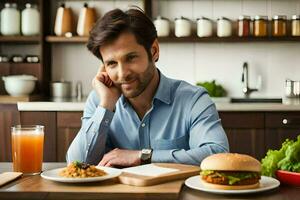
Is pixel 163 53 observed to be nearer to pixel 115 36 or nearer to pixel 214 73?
pixel 214 73

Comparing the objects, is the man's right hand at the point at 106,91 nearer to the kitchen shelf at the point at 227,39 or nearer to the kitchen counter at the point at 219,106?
the kitchen counter at the point at 219,106

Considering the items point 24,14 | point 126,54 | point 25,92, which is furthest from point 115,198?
point 24,14

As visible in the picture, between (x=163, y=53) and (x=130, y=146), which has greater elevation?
(x=163, y=53)

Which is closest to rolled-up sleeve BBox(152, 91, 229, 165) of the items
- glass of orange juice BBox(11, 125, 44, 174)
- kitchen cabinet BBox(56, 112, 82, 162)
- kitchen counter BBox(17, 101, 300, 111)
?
glass of orange juice BBox(11, 125, 44, 174)

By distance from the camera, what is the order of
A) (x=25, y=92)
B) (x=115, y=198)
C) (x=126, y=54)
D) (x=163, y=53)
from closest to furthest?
(x=115, y=198) → (x=126, y=54) → (x=25, y=92) → (x=163, y=53)

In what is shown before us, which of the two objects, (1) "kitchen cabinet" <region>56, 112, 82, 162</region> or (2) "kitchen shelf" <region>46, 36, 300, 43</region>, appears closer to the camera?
(1) "kitchen cabinet" <region>56, 112, 82, 162</region>

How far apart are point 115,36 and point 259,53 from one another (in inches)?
103

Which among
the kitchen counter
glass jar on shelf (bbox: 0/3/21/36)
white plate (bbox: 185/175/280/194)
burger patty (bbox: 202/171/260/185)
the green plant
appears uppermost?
glass jar on shelf (bbox: 0/3/21/36)

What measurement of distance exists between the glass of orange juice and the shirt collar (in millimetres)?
573

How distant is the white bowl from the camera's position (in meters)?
4.35

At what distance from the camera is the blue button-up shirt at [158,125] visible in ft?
7.20

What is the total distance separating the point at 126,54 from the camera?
2.18 metres

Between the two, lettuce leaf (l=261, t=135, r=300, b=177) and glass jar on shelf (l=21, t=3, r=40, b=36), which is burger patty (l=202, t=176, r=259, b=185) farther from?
glass jar on shelf (l=21, t=3, r=40, b=36)

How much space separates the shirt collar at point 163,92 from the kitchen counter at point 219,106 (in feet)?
5.42
